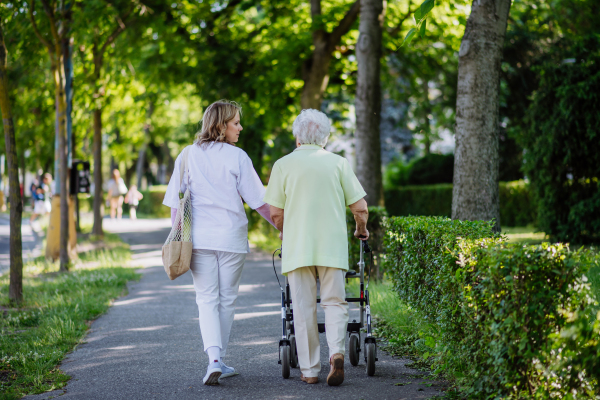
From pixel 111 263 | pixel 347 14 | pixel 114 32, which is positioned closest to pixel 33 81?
pixel 114 32

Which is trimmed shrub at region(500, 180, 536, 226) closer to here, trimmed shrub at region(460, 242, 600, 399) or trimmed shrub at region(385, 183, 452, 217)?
trimmed shrub at region(385, 183, 452, 217)

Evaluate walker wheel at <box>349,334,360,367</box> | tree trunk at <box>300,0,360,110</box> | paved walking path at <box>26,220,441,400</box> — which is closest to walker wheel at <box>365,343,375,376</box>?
paved walking path at <box>26,220,441,400</box>

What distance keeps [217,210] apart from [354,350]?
151 cm

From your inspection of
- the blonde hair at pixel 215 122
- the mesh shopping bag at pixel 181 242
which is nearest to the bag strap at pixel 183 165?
the mesh shopping bag at pixel 181 242

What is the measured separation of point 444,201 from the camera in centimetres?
2450

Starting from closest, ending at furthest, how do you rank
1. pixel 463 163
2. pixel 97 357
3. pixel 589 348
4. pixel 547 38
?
pixel 589 348
pixel 97 357
pixel 463 163
pixel 547 38

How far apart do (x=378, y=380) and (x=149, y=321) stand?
3.30 m

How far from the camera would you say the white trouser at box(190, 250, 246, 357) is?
4.55 meters

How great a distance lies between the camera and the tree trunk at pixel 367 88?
10622 millimetres

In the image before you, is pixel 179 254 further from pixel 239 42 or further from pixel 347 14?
pixel 239 42

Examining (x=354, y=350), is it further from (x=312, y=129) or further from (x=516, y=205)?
(x=516, y=205)

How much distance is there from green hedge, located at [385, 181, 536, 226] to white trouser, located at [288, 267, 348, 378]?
15.6 m

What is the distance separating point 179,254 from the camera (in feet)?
14.5

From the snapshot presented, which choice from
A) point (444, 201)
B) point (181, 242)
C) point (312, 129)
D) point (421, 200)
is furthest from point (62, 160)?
point (421, 200)
